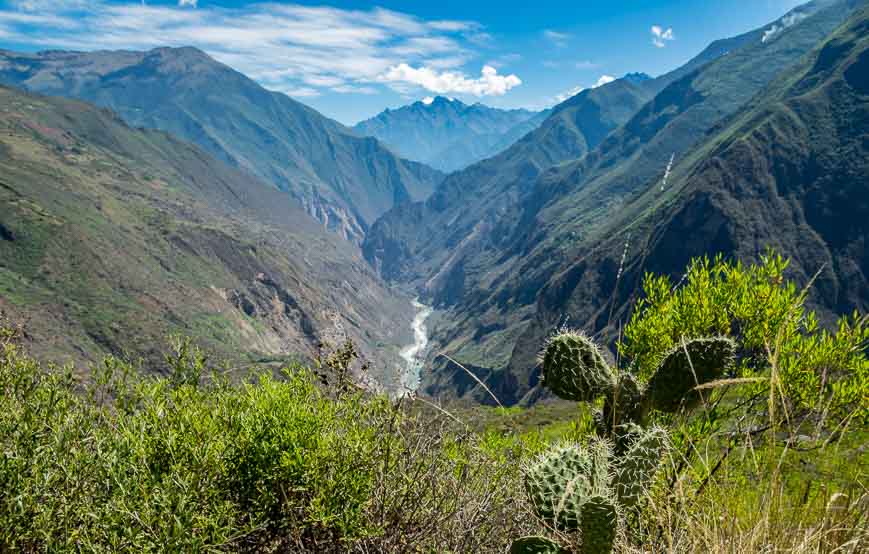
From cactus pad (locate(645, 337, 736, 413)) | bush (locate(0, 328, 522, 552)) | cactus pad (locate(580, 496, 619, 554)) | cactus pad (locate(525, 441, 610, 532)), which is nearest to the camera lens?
cactus pad (locate(580, 496, 619, 554))

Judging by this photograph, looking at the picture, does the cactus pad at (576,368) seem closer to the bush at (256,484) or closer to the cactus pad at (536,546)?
the bush at (256,484)

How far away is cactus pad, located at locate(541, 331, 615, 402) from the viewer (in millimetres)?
5773

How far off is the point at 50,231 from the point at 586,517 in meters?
184

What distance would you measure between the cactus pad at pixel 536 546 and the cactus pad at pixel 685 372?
1.91m

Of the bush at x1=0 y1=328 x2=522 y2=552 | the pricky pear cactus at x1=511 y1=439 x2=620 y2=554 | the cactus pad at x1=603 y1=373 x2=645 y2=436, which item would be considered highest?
the cactus pad at x1=603 y1=373 x2=645 y2=436

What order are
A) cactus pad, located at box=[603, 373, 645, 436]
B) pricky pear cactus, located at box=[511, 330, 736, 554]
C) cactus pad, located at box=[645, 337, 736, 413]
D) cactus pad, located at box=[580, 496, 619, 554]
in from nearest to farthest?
1. cactus pad, located at box=[580, 496, 619, 554]
2. pricky pear cactus, located at box=[511, 330, 736, 554]
3. cactus pad, located at box=[645, 337, 736, 413]
4. cactus pad, located at box=[603, 373, 645, 436]

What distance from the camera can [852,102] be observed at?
193 meters

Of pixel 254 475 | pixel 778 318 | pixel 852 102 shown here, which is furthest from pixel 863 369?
pixel 852 102

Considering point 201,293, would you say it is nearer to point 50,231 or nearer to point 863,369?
point 50,231

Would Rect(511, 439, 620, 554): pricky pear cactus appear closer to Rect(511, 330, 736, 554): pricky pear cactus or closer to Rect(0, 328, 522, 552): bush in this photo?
Rect(511, 330, 736, 554): pricky pear cactus

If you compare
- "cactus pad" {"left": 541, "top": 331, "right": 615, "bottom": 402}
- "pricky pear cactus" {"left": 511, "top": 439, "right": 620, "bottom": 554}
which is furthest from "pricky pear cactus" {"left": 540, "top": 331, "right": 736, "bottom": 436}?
"pricky pear cactus" {"left": 511, "top": 439, "right": 620, "bottom": 554}

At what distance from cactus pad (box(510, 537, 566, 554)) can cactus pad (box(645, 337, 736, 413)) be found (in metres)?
1.91

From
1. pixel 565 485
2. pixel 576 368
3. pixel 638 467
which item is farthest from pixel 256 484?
pixel 638 467

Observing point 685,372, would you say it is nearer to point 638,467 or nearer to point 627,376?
point 627,376
